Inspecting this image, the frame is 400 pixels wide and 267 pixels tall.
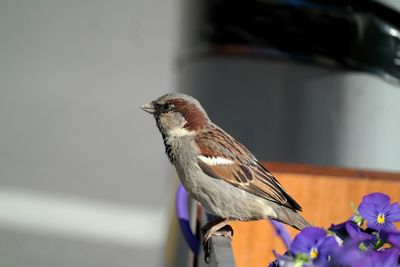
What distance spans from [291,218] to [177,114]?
0.31 metres

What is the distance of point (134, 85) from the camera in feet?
9.65

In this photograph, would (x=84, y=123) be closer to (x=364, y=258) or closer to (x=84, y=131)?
(x=84, y=131)

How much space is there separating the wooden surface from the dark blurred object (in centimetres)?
27

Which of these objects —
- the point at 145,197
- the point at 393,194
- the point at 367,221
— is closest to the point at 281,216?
the point at 393,194

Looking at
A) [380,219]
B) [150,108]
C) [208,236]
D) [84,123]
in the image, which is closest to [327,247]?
[380,219]

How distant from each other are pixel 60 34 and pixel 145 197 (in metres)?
0.86

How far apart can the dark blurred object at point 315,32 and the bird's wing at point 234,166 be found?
0.40 metres

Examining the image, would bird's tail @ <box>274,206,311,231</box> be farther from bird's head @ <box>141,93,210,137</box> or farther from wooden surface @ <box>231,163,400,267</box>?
bird's head @ <box>141,93,210,137</box>

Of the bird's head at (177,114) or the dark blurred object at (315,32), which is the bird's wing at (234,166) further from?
the dark blurred object at (315,32)

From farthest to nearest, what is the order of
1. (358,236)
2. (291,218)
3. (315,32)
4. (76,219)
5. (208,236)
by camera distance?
(76,219), (315,32), (291,218), (208,236), (358,236)

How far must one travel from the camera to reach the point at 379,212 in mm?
737

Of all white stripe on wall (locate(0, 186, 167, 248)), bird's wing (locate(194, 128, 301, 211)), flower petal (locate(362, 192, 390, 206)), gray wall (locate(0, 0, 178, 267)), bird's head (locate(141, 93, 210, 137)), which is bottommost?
white stripe on wall (locate(0, 186, 167, 248))

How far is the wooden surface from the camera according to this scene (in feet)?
3.98

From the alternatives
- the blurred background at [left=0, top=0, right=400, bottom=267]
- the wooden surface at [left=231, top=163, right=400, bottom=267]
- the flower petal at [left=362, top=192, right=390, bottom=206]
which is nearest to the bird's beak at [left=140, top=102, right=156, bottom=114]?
the wooden surface at [left=231, top=163, right=400, bottom=267]
